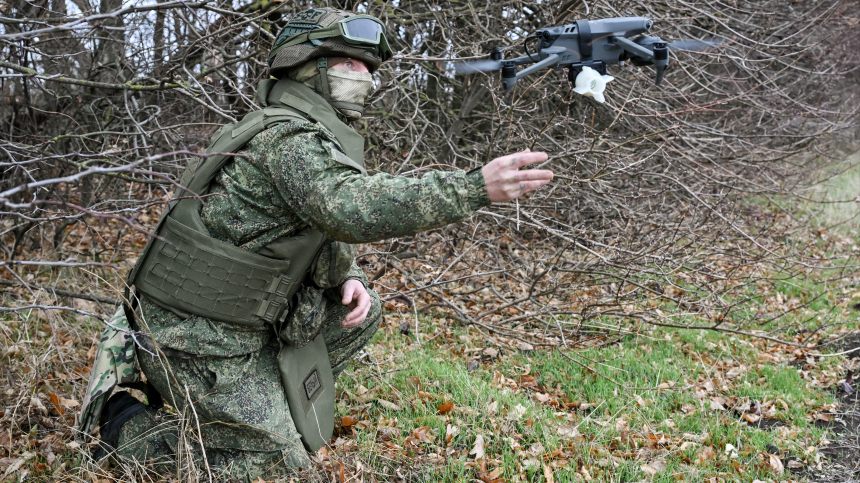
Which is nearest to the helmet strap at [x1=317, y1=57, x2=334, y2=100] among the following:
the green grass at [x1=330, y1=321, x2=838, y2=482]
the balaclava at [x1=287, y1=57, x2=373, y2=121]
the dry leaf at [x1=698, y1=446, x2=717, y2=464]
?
the balaclava at [x1=287, y1=57, x2=373, y2=121]

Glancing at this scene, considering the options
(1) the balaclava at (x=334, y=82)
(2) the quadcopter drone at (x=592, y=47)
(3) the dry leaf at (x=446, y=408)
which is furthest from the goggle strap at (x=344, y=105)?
(3) the dry leaf at (x=446, y=408)

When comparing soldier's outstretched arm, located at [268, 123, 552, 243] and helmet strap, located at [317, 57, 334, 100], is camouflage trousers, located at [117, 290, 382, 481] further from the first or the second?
helmet strap, located at [317, 57, 334, 100]

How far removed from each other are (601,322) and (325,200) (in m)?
3.03

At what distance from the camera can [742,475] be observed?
10.1 feet

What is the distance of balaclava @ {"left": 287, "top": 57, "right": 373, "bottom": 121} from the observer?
9.30 feet

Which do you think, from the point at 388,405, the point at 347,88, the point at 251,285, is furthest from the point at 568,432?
the point at 347,88

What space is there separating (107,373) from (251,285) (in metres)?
0.78

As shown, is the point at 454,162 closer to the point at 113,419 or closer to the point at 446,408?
the point at 446,408

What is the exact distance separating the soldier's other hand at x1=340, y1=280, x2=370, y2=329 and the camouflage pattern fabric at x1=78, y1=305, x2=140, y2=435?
93 cm

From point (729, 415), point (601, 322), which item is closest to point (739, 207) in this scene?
point (601, 322)

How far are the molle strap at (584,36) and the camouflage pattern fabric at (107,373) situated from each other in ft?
7.32

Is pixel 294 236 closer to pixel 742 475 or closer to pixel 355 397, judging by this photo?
pixel 355 397

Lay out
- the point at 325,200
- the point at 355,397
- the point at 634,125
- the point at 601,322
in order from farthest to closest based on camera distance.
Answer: the point at 634,125, the point at 601,322, the point at 355,397, the point at 325,200

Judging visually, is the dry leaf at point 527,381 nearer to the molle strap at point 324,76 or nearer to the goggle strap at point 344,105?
the goggle strap at point 344,105
